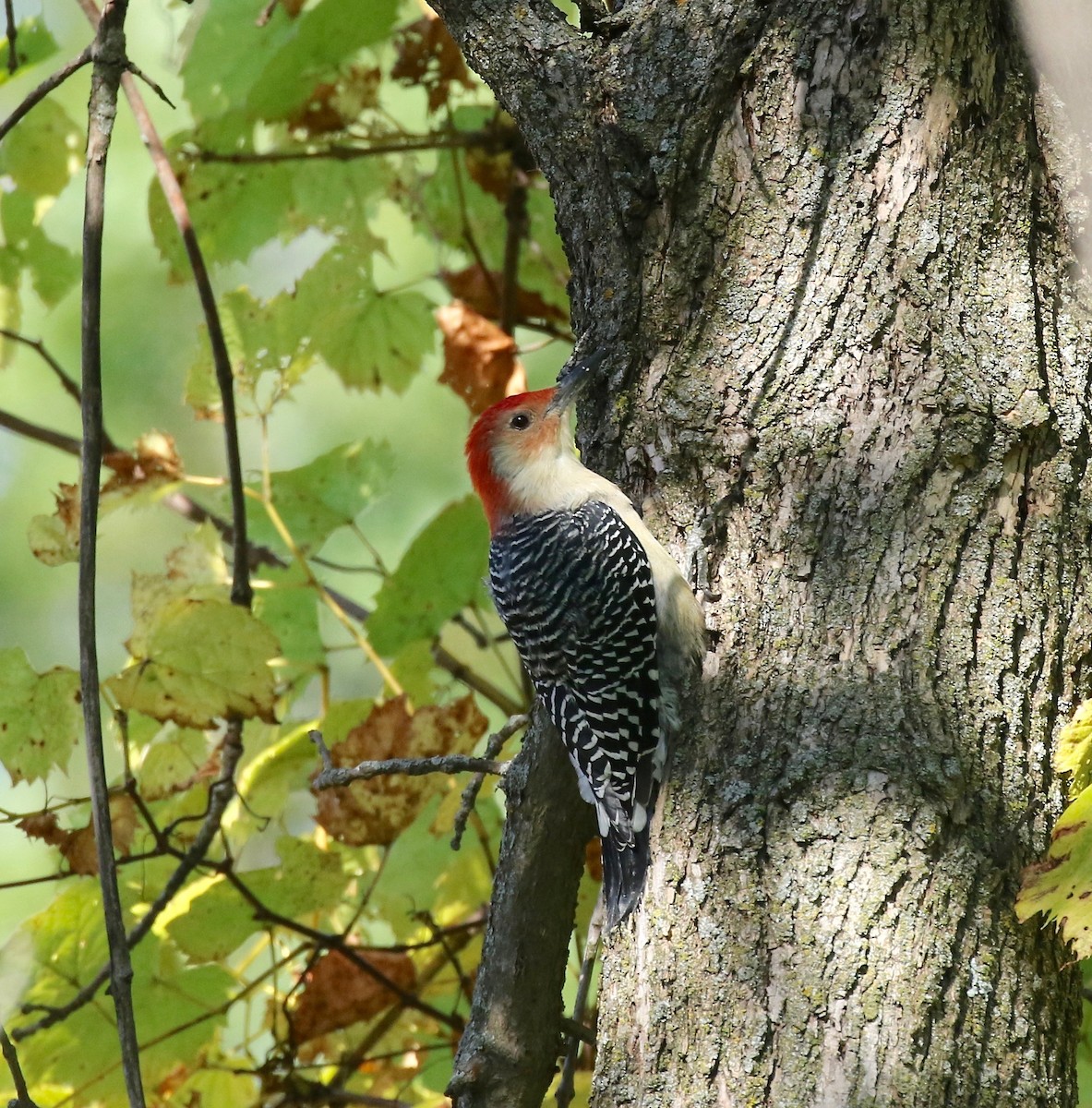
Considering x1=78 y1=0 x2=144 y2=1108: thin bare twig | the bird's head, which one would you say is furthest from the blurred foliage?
x1=78 y1=0 x2=144 y2=1108: thin bare twig

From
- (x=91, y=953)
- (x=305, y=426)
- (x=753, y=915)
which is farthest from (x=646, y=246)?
(x=305, y=426)

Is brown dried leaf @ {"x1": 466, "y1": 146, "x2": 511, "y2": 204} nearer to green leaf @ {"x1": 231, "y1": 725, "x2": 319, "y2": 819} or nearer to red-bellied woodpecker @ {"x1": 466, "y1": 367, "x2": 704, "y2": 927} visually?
red-bellied woodpecker @ {"x1": 466, "y1": 367, "x2": 704, "y2": 927}

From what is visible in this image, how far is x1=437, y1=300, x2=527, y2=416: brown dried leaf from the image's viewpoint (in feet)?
13.3

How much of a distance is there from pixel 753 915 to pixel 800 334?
3.80 feet

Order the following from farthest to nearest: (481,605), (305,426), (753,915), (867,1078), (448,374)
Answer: (305,426) → (448,374) → (481,605) → (753,915) → (867,1078)

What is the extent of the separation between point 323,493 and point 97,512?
109 centimetres

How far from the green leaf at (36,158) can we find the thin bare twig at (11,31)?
69 centimetres

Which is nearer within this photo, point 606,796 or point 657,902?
point 657,902

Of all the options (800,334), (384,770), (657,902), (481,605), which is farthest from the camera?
(481,605)

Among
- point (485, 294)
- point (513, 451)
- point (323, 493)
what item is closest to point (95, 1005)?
point (323, 493)

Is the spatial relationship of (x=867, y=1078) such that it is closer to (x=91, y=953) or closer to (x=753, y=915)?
(x=753, y=915)

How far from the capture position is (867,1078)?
6.51ft

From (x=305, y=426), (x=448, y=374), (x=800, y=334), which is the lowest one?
(x=800, y=334)

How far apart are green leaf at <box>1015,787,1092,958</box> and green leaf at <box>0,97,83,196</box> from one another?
3.69 meters
